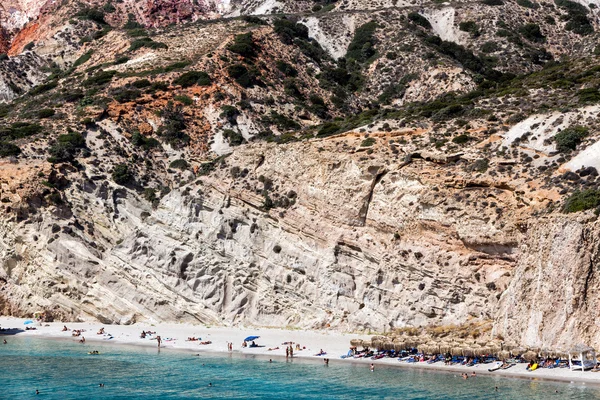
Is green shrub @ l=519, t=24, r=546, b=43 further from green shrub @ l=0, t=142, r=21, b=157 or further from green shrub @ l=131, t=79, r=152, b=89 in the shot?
green shrub @ l=0, t=142, r=21, b=157

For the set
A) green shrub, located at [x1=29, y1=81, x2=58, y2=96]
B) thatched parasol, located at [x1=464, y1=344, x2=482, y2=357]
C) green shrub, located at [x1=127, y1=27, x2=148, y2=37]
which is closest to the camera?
thatched parasol, located at [x1=464, y1=344, x2=482, y2=357]

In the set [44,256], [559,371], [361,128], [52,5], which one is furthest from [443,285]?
[52,5]

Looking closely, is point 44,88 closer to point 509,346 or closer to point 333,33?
point 333,33

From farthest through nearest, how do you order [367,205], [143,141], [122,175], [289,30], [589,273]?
[289,30], [143,141], [122,175], [367,205], [589,273]

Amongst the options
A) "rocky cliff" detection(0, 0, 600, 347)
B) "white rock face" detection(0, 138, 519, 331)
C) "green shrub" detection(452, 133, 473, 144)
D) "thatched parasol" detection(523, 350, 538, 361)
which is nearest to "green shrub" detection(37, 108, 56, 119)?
"rocky cliff" detection(0, 0, 600, 347)

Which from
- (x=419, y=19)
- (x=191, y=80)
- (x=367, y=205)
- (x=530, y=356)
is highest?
(x=419, y=19)

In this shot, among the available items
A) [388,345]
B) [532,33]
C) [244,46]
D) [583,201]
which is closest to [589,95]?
[583,201]

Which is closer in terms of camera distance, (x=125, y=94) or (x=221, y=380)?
(x=221, y=380)

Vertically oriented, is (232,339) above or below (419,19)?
below
